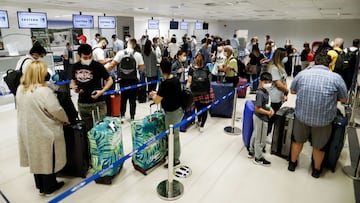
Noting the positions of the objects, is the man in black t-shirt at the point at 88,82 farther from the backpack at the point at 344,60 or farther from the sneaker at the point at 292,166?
the backpack at the point at 344,60

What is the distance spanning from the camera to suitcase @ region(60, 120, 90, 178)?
2844mm

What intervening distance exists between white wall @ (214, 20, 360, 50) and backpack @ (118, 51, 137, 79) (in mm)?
14864

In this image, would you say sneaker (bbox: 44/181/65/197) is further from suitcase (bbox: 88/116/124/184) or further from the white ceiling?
the white ceiling

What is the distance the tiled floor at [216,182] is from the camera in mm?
2797

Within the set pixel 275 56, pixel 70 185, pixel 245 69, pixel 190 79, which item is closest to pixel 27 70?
pixel 70 185

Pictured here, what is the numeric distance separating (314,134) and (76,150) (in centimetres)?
279

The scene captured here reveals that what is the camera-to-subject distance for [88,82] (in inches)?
125

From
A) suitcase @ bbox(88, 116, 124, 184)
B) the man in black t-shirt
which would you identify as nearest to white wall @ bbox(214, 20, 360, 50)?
the man in black t-shirt

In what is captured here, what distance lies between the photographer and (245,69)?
7207mm

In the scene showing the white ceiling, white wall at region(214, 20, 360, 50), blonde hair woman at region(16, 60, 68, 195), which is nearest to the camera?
blonde hair woman at region(16, 60, 68, 195)

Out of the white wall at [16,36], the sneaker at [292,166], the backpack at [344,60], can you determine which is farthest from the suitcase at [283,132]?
the white wall at [16,36]

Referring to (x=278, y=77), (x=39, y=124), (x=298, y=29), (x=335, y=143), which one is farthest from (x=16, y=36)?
(x=298, y=29)

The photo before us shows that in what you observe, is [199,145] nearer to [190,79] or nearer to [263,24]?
[190,79]

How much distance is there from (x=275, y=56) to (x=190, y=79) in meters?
1.38
